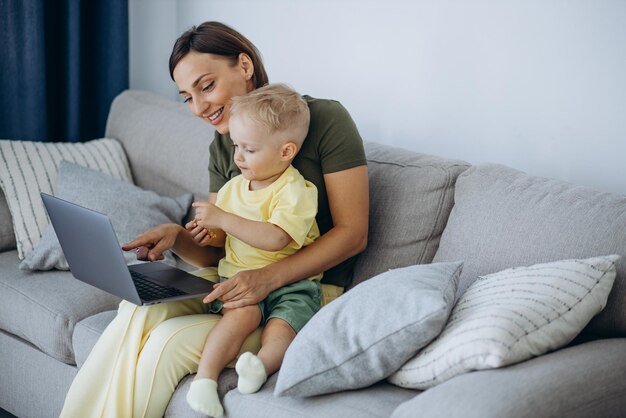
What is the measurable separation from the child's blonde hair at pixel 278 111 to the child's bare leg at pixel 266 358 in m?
0.45

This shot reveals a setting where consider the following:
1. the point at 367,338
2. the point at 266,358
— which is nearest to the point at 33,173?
the point at 266,358

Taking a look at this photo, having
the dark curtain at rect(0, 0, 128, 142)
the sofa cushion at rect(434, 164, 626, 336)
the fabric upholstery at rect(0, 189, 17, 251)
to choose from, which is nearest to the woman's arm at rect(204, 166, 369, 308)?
the sofa cushion at rect(434, 164, 626, 336)

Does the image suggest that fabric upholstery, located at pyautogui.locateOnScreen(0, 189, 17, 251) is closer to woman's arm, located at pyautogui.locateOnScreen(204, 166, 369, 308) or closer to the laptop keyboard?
the laptop keyboard

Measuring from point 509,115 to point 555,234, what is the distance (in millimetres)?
663

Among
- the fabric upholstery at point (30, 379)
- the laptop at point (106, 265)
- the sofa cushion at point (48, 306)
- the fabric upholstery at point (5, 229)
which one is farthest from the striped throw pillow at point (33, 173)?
the laptop at point (106, 265)

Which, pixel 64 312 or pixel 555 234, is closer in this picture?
pixel 555 234

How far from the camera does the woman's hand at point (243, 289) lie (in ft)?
6.18

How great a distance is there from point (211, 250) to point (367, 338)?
0.75 meters

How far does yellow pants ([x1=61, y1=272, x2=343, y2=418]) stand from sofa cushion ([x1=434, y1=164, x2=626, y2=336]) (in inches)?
21.8

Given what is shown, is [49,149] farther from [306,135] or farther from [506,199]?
[506,199]

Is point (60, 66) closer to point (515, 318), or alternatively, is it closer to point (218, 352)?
point (218, 352)

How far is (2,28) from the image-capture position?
10.1 feet

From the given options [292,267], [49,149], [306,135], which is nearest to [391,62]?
[306,135]

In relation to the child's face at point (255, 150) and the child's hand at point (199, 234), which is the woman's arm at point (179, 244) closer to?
the child's hand at point (199, 234)
